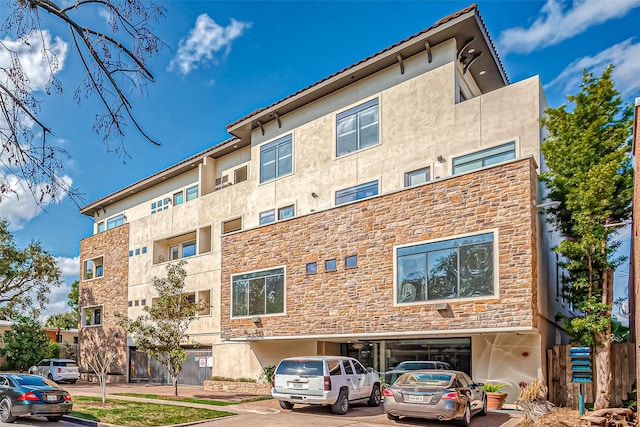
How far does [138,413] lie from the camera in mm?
16125

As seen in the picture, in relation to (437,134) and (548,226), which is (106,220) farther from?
(548,226)

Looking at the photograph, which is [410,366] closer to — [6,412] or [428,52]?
[428,52]

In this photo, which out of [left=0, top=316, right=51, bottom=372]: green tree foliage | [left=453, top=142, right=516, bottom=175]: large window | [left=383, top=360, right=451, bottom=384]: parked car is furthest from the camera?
[left=0, top=316, right=51, bottom=372]: green tree foliage

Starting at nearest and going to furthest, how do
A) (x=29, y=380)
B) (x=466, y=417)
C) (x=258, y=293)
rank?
1. (x=466, y=417)
2. (x=29, y=380)
3. (x=258, y=293)

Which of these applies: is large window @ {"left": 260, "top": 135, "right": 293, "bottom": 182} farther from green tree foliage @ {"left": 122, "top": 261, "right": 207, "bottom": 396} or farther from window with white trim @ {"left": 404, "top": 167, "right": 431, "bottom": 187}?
window with white trim @ {"left": 404, "top": 167, "right": 431, "bottom": 187}

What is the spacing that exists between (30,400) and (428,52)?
1738cm

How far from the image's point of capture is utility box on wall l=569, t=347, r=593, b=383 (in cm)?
1585

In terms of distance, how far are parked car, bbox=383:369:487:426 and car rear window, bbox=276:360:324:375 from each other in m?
2.38

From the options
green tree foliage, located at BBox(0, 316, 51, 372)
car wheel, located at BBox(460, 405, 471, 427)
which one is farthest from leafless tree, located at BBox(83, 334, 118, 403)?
car wheel, located at BBox(460, 405, 471, 427)

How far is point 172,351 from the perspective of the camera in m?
21.7

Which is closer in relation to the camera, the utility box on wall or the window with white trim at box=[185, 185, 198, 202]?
the utility box on wall

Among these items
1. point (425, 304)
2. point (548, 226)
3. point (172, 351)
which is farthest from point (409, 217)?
point (172, 351)

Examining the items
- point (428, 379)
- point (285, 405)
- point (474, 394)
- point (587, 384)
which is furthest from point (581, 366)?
point (285, 405)

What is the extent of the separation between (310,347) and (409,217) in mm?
7892
